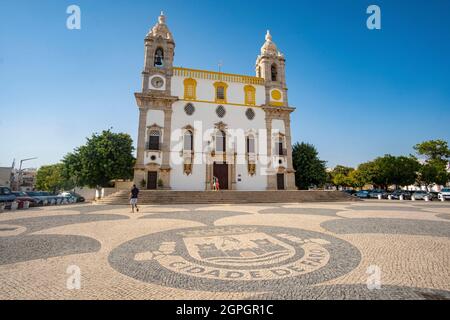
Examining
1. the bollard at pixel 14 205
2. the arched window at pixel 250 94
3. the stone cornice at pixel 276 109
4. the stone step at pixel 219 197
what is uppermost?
the arched window at pixel 250 94

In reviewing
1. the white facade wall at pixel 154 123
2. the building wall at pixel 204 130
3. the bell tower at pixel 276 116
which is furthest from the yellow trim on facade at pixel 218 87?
the white facade wall at pixel 154 123

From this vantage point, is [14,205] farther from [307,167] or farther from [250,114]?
[307,167]

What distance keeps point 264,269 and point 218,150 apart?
22037mm

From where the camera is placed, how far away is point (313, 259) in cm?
468

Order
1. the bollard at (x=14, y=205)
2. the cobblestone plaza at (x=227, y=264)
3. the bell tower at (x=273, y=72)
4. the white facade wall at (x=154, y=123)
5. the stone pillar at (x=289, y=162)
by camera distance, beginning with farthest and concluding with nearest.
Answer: the bell tower at (x=273, y=72), the stone pillar at (x=289, y=162), the white facade wall at (x=154, y=123), the bollard at (x=14, y=205), the cobblestone plaza at (x=227, y=264)

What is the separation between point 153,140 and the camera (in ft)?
79.5

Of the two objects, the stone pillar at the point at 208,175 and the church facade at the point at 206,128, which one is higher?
the church facade at the point at 206,128

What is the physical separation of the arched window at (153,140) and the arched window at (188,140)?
3.03 m

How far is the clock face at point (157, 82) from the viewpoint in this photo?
25422 millimetres

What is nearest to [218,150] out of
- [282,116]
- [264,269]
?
[282,116]

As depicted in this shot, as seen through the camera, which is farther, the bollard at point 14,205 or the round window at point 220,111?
the round window at point 220,111

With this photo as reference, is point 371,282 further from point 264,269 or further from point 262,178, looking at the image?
point 262,178

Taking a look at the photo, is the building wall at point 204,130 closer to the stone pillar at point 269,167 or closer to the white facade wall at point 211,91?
the white facade wall at point 211,91

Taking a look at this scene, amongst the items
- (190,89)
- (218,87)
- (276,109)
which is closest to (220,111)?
(218,87)
